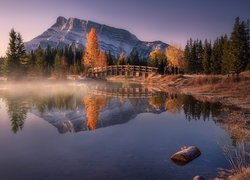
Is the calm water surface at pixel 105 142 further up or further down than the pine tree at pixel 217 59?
further down

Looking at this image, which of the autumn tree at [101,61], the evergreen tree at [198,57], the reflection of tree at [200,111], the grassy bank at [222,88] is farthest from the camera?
the autumn tree at [101,61]

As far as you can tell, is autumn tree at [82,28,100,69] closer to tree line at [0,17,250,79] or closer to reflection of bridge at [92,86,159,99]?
tree line at [0,17,250,79]

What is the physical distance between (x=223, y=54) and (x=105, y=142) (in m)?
55.6

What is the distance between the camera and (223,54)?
63.8 metres

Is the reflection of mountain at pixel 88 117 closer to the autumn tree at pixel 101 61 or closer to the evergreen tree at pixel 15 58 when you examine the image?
the evergreen tree at pixel 15 58

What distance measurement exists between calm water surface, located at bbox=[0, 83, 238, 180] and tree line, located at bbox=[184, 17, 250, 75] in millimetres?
31455

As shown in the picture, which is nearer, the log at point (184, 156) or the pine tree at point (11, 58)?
the log at point (184, 156)

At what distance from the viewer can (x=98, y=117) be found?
21.4m

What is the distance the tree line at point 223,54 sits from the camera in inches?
2037

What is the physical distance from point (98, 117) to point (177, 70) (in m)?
66.3

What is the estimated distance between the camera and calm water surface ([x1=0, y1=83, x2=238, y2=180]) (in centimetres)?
1016

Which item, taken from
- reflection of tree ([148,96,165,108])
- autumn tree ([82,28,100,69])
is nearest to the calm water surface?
reflection of tree ([148,96,165,108])

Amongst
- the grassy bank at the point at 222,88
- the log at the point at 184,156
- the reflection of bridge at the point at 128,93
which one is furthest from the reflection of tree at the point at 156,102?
the log at the point at 184,156

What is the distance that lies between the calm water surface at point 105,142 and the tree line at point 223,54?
103 feet
